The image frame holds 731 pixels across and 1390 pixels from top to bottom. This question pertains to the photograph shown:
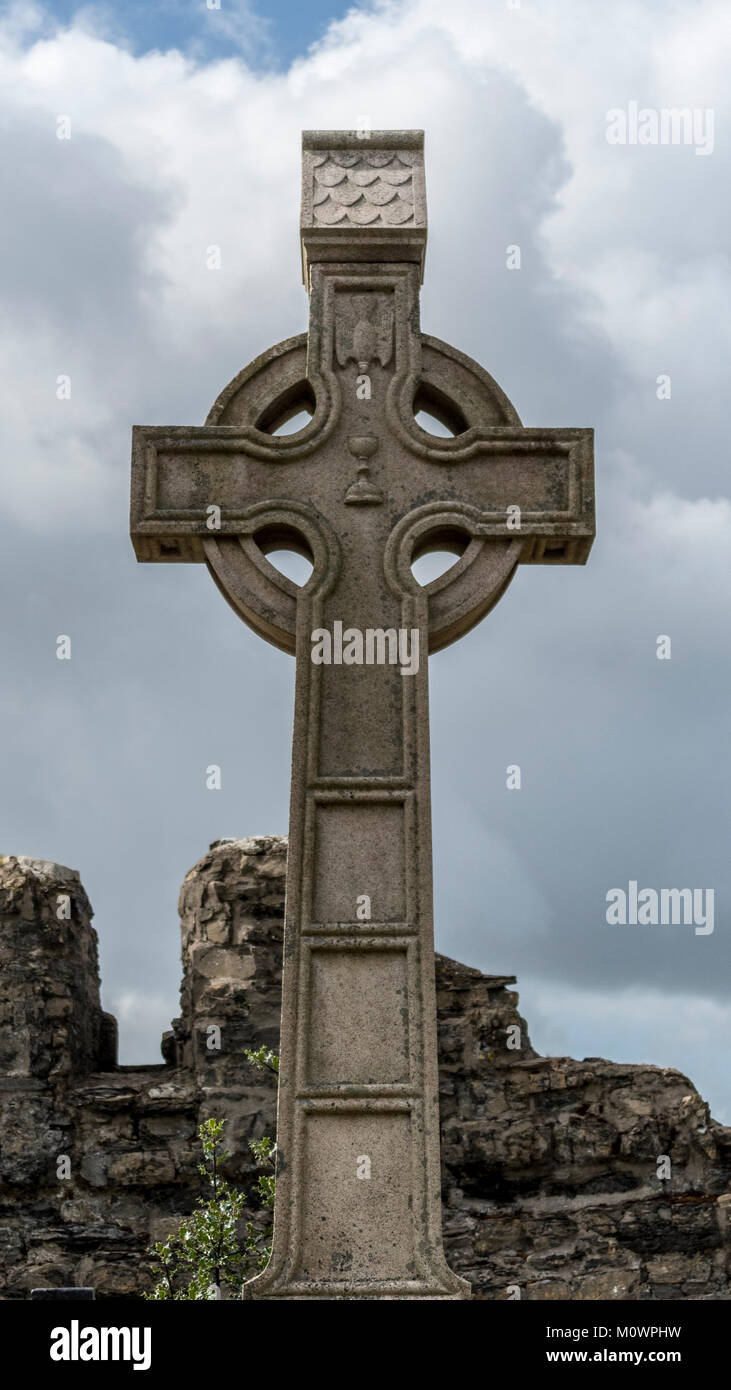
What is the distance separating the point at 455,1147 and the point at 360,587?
26.8ft

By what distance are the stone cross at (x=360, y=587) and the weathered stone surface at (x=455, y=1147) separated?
7.45 m

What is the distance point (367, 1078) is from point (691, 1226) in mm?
8584

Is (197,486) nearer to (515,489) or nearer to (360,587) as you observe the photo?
(360,587)

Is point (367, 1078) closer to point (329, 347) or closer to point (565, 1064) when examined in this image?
point (329, 347)

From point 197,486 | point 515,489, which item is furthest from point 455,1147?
point 197,486

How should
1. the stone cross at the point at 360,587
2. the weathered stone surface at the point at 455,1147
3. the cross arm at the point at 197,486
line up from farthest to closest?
the weathered stone surface at the point at 455,1147 → the cross arm at the point at 197,486 → the stone cross at the point at 360,587

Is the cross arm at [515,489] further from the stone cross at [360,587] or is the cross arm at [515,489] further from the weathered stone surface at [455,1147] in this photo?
the weathered stone surface at [455,1147]

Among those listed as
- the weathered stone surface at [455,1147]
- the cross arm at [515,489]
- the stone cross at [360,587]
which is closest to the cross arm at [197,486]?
the stone cross at [360,587]

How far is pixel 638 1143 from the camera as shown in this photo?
42.7 ft

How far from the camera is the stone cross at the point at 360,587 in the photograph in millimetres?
5301

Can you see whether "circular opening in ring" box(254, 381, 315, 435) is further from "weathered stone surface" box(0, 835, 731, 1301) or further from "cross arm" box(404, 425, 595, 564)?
"weathered stone surface" box(0, 835, 731, 1301)

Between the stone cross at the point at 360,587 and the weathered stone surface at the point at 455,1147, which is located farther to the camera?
the weathered stone surface at the point at 455,1147

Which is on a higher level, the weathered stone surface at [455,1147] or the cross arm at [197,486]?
the cross arm at [197,486]
